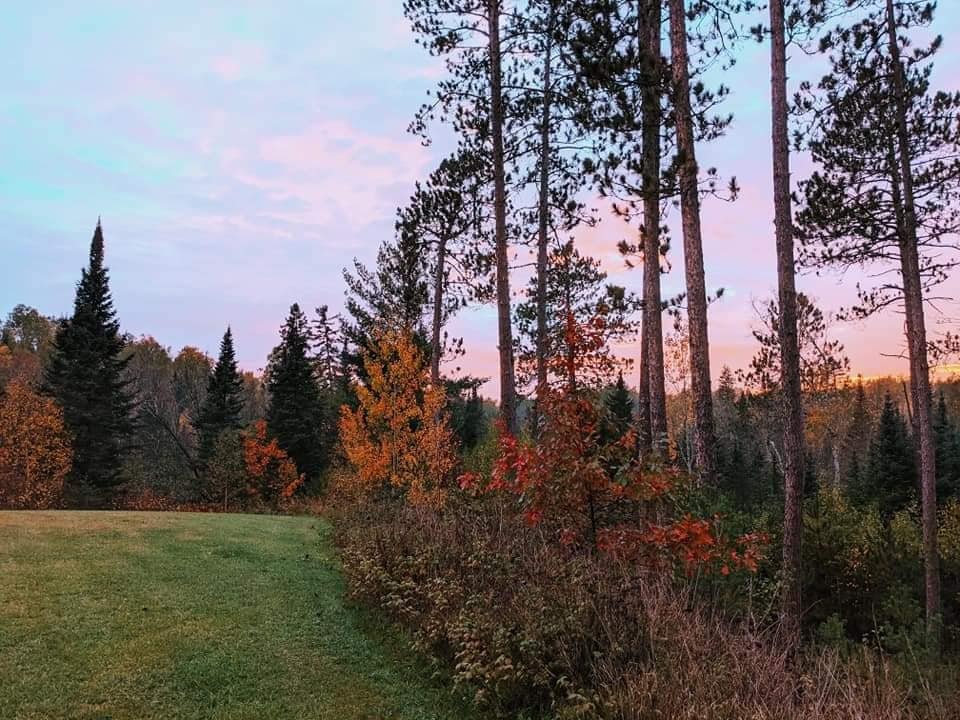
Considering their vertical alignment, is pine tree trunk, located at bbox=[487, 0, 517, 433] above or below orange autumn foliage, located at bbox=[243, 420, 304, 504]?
above

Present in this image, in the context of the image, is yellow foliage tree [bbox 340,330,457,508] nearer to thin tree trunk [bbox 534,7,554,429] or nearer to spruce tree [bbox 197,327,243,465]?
thin tree trunk [bbox 534,7,554,429]

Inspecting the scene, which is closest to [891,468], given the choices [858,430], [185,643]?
[858,430]

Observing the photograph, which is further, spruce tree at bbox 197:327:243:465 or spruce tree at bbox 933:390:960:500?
spruce tree at bbox 197:327:243:465

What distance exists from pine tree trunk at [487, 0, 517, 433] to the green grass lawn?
467cm

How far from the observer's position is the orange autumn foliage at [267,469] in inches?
1105

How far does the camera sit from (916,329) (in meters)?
11.8

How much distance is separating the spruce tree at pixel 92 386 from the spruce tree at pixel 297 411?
288 inches

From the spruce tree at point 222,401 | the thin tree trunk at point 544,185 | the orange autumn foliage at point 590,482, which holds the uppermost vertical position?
the thin tree trunk at point 544,185

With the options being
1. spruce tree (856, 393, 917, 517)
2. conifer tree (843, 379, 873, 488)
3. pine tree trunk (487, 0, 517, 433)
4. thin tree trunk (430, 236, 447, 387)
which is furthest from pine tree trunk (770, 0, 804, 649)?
conifer tree (843, 379, 873, 488)

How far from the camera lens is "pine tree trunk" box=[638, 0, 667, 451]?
382 inches

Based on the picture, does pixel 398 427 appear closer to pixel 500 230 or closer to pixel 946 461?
pixel 500 230

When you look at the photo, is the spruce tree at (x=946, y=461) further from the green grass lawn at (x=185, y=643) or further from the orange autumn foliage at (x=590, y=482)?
the green grass lawn at (x=185, y=643)

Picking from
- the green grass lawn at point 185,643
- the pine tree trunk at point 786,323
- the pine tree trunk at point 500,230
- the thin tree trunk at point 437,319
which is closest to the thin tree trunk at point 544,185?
the pine tree trunk at point 500,230

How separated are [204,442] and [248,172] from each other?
78.1 ft
